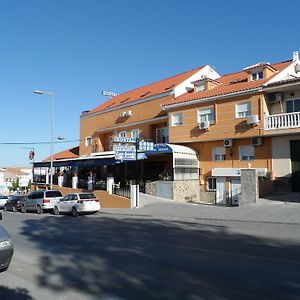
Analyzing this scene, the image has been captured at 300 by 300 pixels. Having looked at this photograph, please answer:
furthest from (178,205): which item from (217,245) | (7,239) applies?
(7,239)

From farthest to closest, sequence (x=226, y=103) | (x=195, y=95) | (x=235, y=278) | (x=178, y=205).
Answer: (x=195, y=95) < (x=226, y=103) < (x=178, y=205) < (x=235, y=278)

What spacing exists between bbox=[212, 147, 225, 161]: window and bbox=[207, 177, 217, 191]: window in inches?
60.1

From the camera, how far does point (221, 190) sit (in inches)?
1209

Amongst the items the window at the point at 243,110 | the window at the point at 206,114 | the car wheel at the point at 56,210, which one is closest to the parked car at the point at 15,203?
the car wheel at the point at 56,210

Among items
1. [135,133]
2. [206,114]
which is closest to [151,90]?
[135,133]

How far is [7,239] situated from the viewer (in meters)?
8.62

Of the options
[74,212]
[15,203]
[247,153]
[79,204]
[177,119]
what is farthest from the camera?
[15,203]

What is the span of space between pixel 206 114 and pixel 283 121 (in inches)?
258

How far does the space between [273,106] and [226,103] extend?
11.0 feet

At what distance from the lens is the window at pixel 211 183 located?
3158cm

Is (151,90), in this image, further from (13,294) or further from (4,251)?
(13,294)

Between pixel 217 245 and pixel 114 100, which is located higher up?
pixel 114 100

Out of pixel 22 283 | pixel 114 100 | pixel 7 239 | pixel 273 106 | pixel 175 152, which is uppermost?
pixel 114 100

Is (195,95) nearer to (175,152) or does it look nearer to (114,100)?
(175,152)
